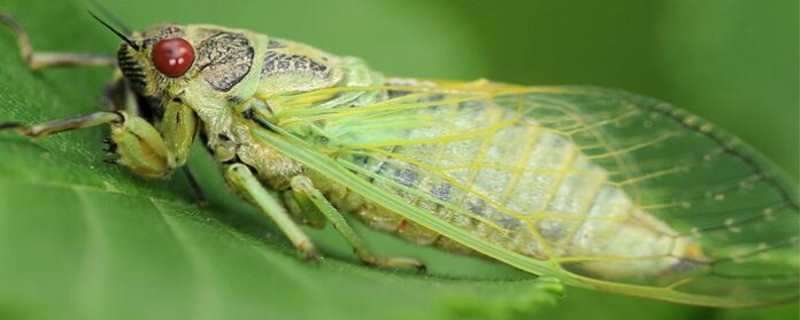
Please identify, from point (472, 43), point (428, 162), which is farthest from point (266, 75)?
point (472, 43)

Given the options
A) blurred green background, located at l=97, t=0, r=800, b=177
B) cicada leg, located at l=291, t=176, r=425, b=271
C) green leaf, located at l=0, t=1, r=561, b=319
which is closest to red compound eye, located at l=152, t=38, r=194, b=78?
green leaf, located at l=0, t=1, r=561, b=319

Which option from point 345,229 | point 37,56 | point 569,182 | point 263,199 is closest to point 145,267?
point 263,199

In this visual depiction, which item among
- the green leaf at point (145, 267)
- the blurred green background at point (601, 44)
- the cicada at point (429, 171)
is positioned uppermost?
the blurred green background at point (601, 44)

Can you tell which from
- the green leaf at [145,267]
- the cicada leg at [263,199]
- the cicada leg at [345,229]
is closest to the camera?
the green leaf at [145,267]

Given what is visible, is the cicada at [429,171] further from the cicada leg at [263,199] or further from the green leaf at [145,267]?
the green leaf at [145,267]

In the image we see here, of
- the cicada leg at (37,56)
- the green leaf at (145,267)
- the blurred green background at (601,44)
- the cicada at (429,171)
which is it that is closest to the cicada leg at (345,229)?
the cicada at (429,171)

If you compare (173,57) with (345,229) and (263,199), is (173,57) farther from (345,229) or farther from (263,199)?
(345,229)
